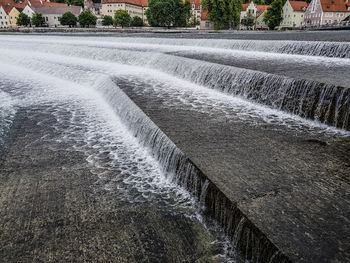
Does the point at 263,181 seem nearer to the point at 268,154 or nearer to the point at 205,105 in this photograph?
the point at 268,154

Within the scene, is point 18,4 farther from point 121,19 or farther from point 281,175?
point 281,175

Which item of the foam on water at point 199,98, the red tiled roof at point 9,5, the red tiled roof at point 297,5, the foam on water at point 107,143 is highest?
the red tiled roof at point 9,5

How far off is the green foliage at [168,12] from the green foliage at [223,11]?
53.8ft

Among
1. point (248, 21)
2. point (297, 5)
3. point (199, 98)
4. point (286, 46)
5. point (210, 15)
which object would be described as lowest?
point (199, 98)

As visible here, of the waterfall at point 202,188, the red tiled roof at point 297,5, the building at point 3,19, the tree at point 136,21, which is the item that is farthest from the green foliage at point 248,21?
the building at point 3,19

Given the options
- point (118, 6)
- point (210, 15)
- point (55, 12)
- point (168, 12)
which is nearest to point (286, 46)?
point (210, 15)

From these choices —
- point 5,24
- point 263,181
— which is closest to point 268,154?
point 263,181

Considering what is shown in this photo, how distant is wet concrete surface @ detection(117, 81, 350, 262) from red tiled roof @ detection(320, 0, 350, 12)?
253 ft

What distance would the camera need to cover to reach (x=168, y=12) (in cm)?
7600

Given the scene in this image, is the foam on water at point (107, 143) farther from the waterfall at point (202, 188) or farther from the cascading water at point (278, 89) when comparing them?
the cascading water at point (278, 89)

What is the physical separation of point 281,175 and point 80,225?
7.91ft

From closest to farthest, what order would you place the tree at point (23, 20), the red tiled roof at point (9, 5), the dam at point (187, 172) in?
1. the dam at point (187, 172)
2. the tree at point (23, 20)
3. the red tiled roof at point (9, 5)

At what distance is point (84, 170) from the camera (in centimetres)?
467

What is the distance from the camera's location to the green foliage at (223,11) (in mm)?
59875
